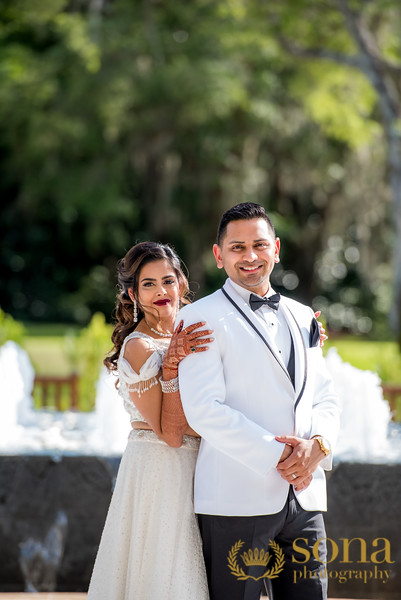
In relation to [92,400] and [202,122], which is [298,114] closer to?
[202,122]

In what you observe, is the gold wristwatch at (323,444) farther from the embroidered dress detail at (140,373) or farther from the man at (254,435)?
the embroidered dress detail at (140,373)

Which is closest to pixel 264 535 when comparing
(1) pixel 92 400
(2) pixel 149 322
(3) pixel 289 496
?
(3) pixel 289 496

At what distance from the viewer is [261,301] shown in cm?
275

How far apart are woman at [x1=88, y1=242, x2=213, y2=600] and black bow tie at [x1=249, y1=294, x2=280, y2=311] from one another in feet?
0.82

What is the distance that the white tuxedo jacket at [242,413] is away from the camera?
2531 millimetres

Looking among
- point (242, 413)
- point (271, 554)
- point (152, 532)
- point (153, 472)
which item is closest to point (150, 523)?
point (152, 532)

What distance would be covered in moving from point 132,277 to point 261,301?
→ 0.59m

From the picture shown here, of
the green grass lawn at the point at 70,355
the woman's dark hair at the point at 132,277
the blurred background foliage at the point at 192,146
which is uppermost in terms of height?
the blurred background foliage at the point at 192,146

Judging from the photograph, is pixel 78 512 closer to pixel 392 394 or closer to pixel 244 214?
pixel 244 214

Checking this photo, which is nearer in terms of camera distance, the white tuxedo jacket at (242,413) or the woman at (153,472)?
the white tuxedo jacket at (242,413)

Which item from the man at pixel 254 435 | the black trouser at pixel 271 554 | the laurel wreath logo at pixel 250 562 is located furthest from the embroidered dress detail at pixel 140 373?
the laurel wreath logo at pixel 250 562

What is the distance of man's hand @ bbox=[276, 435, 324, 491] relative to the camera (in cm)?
257

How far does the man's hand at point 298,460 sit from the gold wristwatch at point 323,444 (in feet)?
0.04

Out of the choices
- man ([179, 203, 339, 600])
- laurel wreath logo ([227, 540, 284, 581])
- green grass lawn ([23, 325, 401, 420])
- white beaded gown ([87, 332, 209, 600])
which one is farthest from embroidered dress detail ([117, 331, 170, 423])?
green grass lawn ([23, 325, 401, 420])
